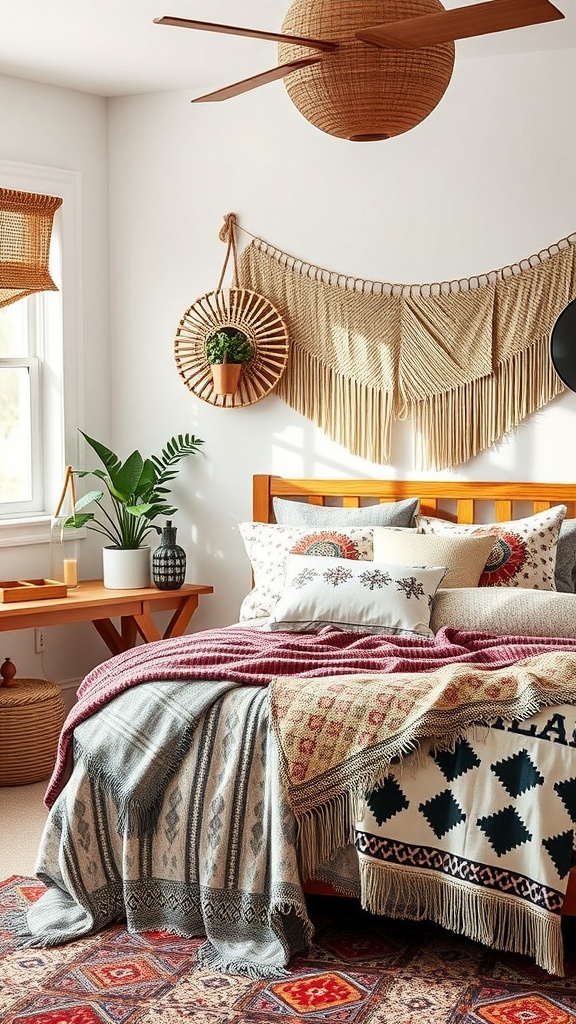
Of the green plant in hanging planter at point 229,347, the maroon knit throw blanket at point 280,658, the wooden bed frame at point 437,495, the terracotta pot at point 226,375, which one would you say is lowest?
the maroon knit throw blanket at point 280,658

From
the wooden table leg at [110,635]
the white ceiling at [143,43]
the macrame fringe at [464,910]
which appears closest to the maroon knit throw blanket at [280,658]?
the macrame fringe at [464,910]

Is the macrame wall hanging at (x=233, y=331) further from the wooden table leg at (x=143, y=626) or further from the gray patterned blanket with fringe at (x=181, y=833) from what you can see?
the gray patterned blanket with fringe at (x=181, y=833)

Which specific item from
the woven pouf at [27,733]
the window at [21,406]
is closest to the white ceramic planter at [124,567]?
the window at [21,406]

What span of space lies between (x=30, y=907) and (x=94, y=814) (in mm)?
347

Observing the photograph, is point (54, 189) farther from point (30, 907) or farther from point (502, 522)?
point (30, 907)

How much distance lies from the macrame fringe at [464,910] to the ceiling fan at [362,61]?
1.75m

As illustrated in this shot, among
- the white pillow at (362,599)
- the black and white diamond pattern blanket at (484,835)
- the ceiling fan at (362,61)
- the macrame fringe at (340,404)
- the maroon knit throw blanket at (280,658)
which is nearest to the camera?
the ceiling fan at (362,61)

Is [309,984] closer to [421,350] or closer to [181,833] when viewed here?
[181,833]

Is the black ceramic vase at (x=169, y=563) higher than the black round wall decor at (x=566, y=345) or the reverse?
the reverse

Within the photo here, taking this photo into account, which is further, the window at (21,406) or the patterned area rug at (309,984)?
the window at (21,406)

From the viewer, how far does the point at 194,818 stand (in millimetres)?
2994

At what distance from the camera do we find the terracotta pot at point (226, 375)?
188 inches

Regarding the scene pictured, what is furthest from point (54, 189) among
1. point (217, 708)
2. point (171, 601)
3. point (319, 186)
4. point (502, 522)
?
point (217, 708)

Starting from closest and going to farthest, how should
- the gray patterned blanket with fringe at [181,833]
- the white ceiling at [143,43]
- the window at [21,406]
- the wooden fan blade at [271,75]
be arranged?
1. the wooden fan blade at [271,75]
2. the gray patterned blanket with fringe at [181,833]
3. the white ceiling at [143,43]
4. the window at [21,406]
